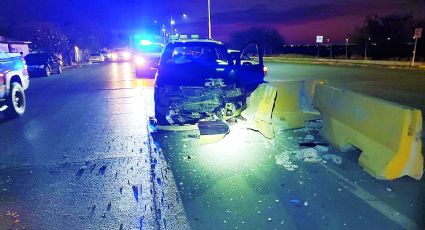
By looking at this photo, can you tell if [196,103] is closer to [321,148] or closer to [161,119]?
[161,119]

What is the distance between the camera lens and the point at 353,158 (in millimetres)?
5785

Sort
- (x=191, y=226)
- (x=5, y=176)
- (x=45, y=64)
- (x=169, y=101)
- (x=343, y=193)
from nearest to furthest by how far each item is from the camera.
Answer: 1. (x=191, y=226)
2. (x=343, y=193)
3. (x=5, y=176)
4. (x=169, y=101)
5. (x=45, y=64)

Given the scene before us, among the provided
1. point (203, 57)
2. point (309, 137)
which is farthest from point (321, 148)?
point (203, 57)

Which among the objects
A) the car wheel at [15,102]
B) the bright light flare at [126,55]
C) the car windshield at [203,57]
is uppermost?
the bright light flare at [126,55]

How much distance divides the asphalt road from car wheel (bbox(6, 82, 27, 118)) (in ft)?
6.65

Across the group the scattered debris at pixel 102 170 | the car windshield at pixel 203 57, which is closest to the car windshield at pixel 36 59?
the car windshield at pixel 203 57

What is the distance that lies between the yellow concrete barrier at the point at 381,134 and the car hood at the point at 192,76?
2531 millimetres

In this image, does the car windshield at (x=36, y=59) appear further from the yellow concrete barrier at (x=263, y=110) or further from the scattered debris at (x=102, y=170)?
the scattered debris at (x=102, y=170)

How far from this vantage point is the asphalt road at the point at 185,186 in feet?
12.8

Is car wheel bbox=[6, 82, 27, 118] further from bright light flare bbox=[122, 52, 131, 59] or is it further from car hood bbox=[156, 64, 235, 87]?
bright light flare bbox=[122, 52, 131, 59]

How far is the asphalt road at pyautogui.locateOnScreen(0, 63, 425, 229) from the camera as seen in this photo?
3.91 meters

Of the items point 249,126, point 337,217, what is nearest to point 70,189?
point 337,217

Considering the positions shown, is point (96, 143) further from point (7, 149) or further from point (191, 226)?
point (191, 226)

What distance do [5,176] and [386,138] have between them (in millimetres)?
5579
